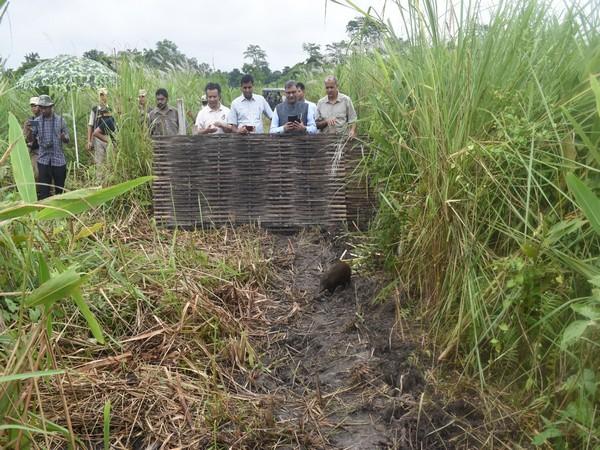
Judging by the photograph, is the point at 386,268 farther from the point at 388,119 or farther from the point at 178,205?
the point at 178,205

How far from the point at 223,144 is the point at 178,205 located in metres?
0.70

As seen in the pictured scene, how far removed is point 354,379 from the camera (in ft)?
8.95

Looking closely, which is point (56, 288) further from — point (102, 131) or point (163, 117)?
point (163, 117)

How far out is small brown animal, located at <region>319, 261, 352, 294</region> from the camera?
3773mm

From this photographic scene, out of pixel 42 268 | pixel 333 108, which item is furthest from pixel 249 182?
pixel 42 268

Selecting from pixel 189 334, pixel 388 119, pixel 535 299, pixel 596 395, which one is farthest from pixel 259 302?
pixel 596 395

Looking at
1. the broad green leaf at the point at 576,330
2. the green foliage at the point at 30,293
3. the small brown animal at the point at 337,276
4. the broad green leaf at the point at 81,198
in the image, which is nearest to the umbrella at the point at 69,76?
the small brown animal at the point at 337,276

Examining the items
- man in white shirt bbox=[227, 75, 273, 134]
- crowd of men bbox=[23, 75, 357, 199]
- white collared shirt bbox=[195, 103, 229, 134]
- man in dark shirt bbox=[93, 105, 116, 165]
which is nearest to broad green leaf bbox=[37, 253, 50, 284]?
crowd of men bbox=[23, 75, 357, 199]

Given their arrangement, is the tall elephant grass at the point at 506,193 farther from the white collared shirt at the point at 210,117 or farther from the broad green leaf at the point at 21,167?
the white collared shirt at the point at 210,117

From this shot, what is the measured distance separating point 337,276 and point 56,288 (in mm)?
2401

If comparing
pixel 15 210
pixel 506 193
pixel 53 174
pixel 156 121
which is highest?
pixel 156 121

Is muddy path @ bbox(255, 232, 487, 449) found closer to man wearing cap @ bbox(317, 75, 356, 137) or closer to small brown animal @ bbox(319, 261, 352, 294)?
small brown animal @ bbox(319, 261, 352, 294)

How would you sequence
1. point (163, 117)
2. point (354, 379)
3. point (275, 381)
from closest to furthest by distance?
point (354, 379), point (275, 381), point (163, 117)

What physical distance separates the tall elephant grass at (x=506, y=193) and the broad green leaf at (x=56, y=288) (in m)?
1.40
